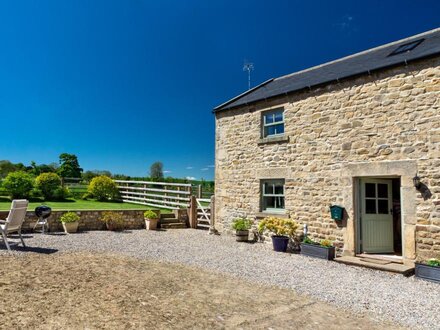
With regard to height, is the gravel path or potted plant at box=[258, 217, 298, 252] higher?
potted plant at box=[258, 217, 298, 252]

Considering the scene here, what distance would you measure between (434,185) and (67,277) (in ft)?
24.7

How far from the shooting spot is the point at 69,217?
10789 mm

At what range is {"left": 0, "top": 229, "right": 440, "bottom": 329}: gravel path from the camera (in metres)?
4.76

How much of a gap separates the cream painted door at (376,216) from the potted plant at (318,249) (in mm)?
915

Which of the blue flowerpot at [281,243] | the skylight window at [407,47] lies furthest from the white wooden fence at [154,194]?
the skylight window at [407,47]

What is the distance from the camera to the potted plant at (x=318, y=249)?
802 centimetres

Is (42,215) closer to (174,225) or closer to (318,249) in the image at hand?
(174,225)

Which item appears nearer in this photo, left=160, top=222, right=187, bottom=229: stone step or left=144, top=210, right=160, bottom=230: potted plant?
left=144, top=210, right=160, bottom=230: potted plant

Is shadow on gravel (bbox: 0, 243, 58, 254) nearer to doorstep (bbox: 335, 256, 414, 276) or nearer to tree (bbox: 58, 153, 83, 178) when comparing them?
doorstep (bbox: 335, 256, 414, 276)

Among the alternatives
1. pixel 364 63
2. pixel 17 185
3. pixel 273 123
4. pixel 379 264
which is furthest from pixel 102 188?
pixel 379 264

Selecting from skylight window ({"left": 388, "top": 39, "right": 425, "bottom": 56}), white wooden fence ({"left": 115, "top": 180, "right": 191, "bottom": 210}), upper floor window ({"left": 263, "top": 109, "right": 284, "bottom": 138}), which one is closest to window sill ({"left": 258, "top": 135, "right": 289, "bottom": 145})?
upper floor window ({"left": 263, "top": 109, "right": 284, "bottom": 138})

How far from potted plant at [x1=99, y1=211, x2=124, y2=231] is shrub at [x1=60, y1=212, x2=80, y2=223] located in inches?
43.3

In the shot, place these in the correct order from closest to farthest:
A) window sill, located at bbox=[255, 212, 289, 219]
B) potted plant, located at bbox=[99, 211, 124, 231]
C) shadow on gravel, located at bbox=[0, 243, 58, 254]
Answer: shadow on gravel, located at bbox=[0, 243, 58, 254] < window sill, located at bbox=[255, 212, 289, 219] < potted plant, located at bbox=[99, 211, 124, 231]

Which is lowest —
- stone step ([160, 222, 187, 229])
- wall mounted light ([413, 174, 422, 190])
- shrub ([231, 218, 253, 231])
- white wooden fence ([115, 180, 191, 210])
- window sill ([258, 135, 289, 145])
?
stone step ([160, 222, 187, 229])
